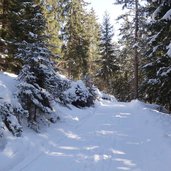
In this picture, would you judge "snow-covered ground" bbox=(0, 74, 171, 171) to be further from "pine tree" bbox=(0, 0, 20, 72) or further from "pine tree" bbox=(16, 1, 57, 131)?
"pine tree" bbox=(0, 0, 20, 72)

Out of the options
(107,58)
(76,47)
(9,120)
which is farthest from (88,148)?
(107,58)

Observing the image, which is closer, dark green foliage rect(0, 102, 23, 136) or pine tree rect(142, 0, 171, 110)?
dark green foliage rect(0, 102, 23, 136)

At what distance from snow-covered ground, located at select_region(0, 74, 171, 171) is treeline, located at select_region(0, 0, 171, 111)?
329cm

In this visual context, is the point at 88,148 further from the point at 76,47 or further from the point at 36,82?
the point at 76,47

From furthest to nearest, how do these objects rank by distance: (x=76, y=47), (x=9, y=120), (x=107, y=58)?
(x=107, y=58), (x=76, y=47), (x=9, y=120)

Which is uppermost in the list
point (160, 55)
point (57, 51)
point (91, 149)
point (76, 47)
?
point (76, 47)

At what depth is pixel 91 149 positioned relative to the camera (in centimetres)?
968

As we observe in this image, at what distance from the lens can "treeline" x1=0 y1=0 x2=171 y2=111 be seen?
15984 mm

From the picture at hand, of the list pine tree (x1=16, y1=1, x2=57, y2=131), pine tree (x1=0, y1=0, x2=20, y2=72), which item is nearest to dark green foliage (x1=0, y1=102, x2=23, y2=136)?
pine tree (x1=16, y1=1, x2=57, y2=131)

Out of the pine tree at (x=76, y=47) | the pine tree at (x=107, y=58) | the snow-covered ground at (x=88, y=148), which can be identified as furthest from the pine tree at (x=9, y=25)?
the pine tree at (x=107, y=58)

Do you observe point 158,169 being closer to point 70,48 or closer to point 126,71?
point 70,48

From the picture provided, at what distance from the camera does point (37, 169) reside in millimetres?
7582

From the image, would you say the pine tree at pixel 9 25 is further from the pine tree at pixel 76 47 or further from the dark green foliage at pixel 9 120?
the pine tree at pixel 76 47

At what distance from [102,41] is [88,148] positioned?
4446 cm
